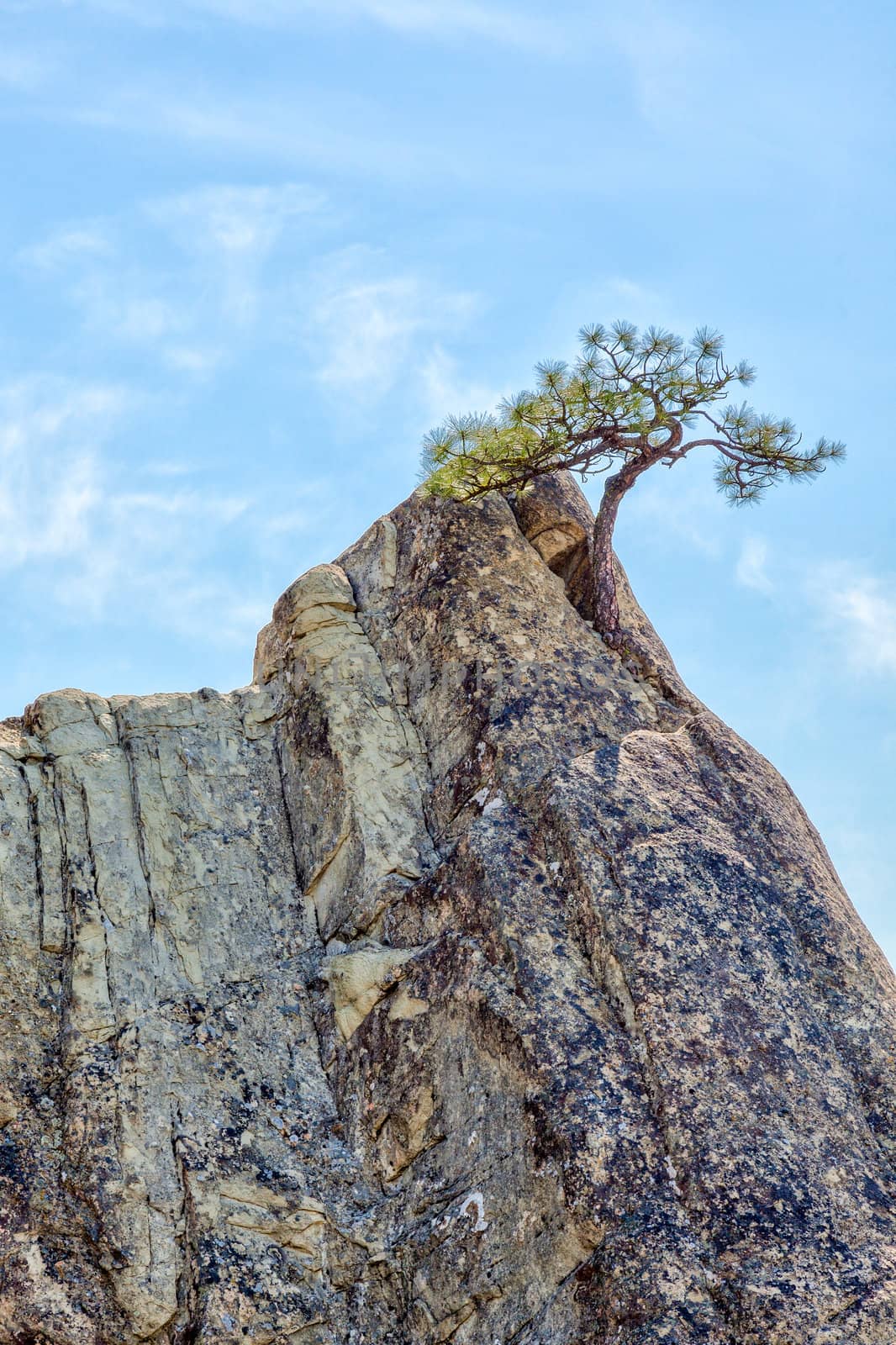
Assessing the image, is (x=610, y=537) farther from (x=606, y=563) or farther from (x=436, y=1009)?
(x=436, y=1009)

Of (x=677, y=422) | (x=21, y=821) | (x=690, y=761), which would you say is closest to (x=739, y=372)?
(x=677, y=422)

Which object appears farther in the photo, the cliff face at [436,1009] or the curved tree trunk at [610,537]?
the curved tree trunk at [610,537]

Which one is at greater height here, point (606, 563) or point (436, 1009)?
point (606, 563)

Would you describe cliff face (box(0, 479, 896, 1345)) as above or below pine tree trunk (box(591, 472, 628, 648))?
below

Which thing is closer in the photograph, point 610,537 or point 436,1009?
point 436,1009

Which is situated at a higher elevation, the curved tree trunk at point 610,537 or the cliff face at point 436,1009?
the curved tree trunk at point 610,537

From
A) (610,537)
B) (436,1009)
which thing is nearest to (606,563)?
(610,537)

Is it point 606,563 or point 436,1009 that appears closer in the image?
point 436,1009

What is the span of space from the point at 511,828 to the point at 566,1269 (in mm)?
4676

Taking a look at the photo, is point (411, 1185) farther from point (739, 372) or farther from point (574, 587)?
point (739, 372)

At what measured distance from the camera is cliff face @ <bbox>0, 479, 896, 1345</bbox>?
11.6m

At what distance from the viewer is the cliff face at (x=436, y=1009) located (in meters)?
11.6

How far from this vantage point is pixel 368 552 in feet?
61.1

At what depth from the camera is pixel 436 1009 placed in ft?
44.4
